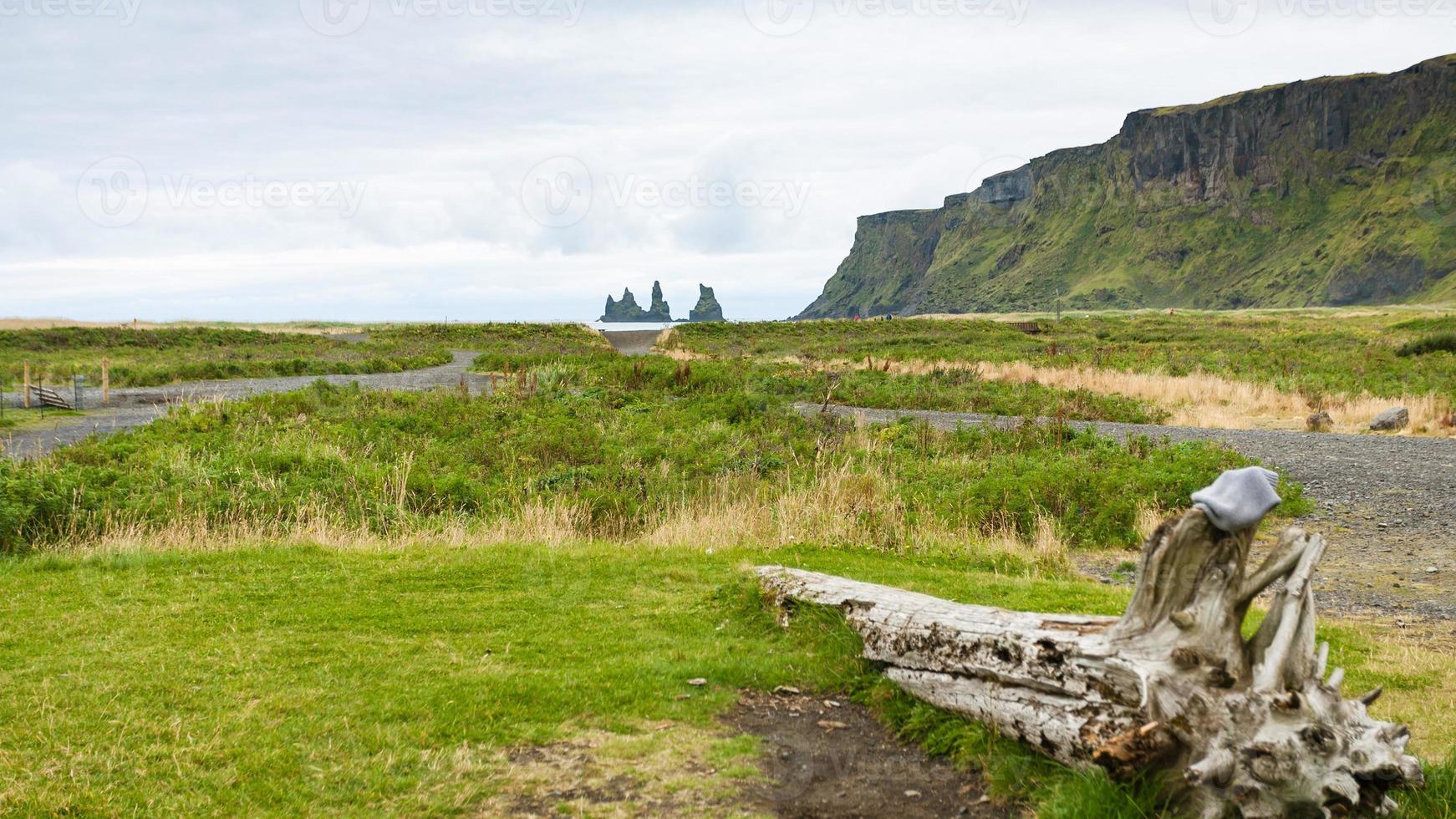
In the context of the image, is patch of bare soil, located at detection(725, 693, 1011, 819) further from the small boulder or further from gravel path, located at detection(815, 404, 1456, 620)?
the small boulder

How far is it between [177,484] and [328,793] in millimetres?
9957

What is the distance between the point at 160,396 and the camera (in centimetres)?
3173

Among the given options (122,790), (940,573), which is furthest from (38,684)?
(940,573)

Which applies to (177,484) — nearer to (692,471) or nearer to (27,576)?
(27,576)

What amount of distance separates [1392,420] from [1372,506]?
9905 mm

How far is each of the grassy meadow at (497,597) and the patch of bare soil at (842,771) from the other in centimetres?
16

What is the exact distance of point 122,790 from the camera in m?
5.11

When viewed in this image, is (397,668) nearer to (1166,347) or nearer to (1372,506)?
(1372,506)

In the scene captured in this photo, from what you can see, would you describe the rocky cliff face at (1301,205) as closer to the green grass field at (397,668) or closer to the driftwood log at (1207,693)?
the green grass field at (397,668)

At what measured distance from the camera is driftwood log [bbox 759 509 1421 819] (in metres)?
4.50

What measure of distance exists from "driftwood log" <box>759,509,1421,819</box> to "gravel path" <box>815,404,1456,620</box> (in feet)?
19.4

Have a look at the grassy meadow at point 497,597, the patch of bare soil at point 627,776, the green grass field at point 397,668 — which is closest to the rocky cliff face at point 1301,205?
the grassy meadow at point 497,597

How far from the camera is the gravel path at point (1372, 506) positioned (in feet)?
34.7

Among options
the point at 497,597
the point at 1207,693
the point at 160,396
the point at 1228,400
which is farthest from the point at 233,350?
the point at 1207,693
